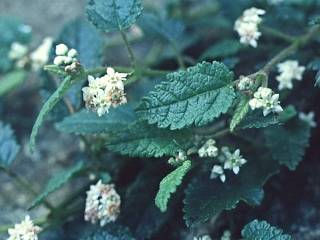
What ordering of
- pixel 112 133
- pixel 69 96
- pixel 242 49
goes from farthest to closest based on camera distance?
pixel 242 49, pixel 69 96, pixel 112 133

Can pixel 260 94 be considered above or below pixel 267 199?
above

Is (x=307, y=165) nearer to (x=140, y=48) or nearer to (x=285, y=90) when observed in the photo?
(x=285, y=90)

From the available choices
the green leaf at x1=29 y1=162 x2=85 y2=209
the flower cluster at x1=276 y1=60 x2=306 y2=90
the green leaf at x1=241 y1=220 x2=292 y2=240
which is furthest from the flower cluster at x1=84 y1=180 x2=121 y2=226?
the flower cluster at x1=276 y1=60 x2=306 y2=90

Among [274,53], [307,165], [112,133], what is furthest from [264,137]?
[112,133]

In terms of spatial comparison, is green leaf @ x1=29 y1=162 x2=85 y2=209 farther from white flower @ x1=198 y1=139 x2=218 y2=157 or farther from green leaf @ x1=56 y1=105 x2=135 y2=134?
white flower @ x1=198 y1=139 x2=218 y2=157

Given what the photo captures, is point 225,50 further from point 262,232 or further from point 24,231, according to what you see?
point 24,231

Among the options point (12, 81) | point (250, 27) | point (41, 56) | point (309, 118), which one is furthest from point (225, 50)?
point (12, 81)
